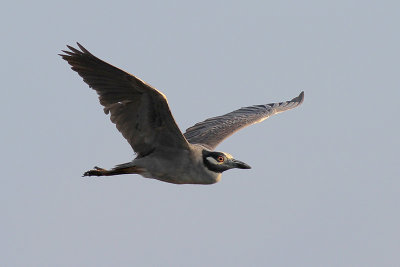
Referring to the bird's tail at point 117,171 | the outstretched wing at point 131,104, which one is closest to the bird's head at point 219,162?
the outstretched wing at point 131,104

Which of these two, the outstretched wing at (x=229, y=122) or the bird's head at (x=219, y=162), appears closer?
the bird's head at (x=219, y=162)

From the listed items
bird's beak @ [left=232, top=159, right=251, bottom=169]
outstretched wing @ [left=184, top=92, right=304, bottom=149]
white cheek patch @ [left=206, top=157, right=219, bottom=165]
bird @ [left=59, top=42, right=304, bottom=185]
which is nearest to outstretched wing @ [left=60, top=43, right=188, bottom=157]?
bird @ [left=59, top=42, right=304, bottom=185]

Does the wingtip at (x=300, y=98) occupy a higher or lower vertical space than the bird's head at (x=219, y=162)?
higher

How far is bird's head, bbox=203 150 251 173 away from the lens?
→ 50.7ft

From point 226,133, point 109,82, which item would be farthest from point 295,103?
point 109,82

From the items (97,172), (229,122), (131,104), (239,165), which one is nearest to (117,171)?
(97,172)

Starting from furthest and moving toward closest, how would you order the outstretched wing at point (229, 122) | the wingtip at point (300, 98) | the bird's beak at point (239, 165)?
the wingtip at point (300, 98)
the outstretched wing at point (229, 122)
the bird's beak at point (239, 165)

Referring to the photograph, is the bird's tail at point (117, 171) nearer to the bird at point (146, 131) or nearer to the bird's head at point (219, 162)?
the bird at point (146, 131)

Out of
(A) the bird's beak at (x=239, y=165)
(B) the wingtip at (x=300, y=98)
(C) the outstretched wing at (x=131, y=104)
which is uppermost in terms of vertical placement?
(B) the wingtip at (x=300, y=98)

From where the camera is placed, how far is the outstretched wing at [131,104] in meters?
14.2

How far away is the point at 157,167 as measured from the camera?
15.3 meters

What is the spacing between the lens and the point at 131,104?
48.4 feet

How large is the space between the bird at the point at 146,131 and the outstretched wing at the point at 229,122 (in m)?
1.99

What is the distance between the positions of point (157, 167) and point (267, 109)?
593 cm
